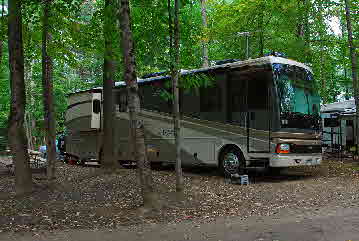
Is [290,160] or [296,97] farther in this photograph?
[296,97]

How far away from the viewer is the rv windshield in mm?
12156

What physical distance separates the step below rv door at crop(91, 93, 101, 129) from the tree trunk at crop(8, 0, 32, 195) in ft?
25.8

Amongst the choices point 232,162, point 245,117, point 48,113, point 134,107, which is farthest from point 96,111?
point 134,107

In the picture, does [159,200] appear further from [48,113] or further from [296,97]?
[296,97]

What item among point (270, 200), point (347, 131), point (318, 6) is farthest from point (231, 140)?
point (347, 131)

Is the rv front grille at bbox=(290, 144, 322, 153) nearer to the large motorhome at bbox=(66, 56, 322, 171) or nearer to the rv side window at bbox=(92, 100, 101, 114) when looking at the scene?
the large motorhome at bbox=(66, 56, 322, 171)

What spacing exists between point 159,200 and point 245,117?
5.27m

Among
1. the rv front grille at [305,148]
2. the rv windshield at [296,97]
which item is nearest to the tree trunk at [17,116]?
the rv windshield at [296,97]

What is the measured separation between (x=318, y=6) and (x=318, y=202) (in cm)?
1168

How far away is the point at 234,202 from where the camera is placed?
9.12 metres

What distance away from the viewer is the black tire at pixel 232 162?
12.8 meters

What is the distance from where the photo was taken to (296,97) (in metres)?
12.6

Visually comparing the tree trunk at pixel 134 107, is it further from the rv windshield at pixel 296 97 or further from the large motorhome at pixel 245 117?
the rv windshield at pixel 296 97

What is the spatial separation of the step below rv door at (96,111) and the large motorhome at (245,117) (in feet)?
9.83
